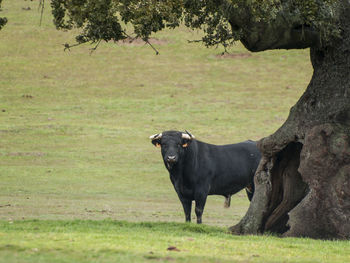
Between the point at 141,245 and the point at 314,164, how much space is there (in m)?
5.20

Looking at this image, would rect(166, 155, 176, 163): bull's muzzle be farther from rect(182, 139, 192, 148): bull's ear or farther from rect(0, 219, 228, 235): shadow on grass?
rect(0, 219, 228, 235): shadow on grass

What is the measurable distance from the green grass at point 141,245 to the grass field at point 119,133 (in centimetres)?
3

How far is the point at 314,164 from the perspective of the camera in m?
16.3

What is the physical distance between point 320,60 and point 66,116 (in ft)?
102

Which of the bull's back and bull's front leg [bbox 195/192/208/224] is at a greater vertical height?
the bull's back

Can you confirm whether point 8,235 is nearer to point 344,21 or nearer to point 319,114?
point 319,114

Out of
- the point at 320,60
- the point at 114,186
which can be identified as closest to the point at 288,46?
the point at 320,60

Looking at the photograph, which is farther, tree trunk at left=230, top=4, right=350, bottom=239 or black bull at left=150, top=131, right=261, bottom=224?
black bull at left=150, top=131, right=261, bottom=224

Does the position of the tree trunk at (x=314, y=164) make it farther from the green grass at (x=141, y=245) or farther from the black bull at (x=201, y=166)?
the black bull at (x=201, y=166)

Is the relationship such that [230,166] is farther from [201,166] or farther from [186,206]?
[186,206]

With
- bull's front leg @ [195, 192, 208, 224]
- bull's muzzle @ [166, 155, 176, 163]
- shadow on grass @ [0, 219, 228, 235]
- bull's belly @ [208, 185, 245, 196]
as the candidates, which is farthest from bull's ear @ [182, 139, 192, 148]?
shadow on grass @ [0, 219, 228, 235]

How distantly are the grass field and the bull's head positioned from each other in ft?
6.06

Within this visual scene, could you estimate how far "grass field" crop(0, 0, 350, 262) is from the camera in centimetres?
1295

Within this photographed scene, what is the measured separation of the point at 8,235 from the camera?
13180 mm
